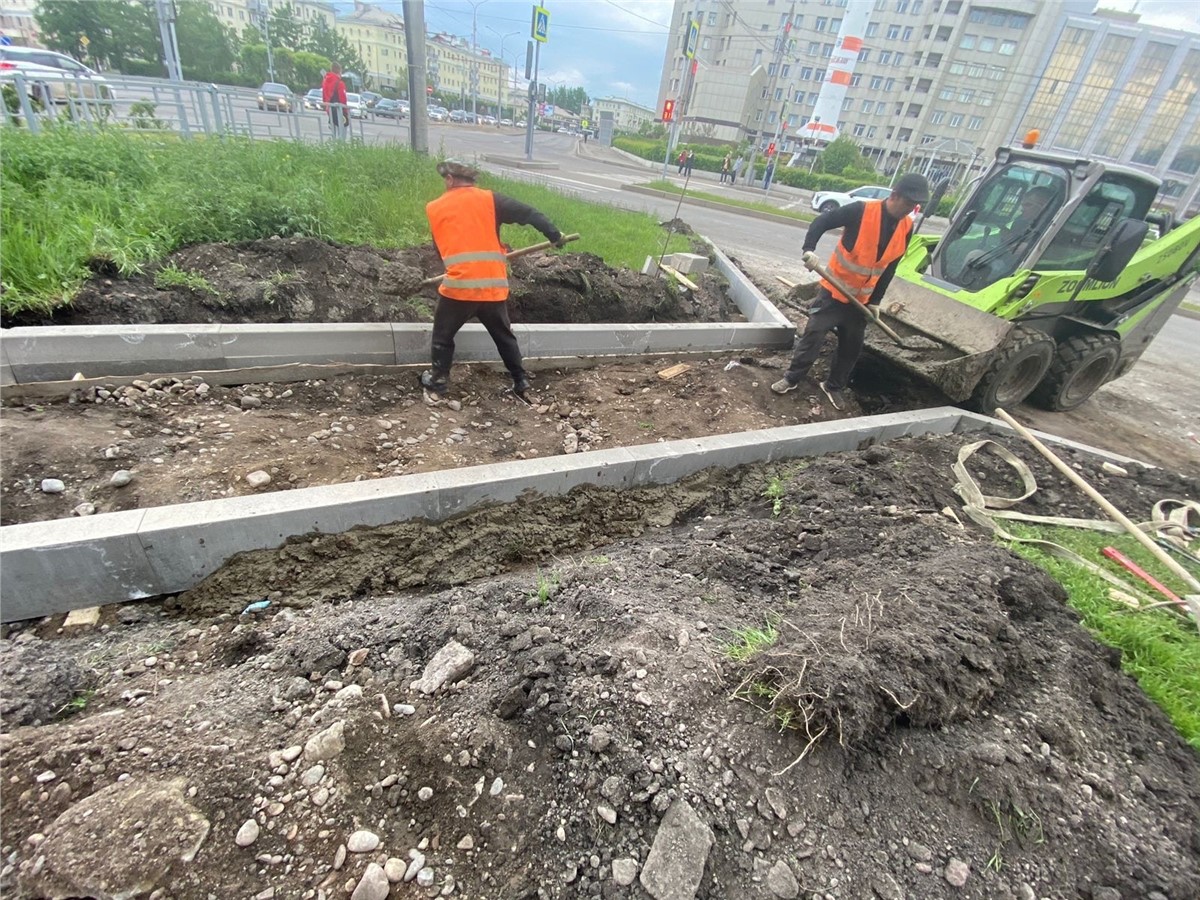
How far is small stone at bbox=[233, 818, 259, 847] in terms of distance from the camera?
1505 mm

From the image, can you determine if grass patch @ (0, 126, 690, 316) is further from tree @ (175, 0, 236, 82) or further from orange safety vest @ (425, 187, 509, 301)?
tree @ (175, 0, 236, 82)

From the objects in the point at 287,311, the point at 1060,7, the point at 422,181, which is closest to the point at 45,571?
the point at 287,311

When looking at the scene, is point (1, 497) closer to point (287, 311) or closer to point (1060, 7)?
point (287, 311)

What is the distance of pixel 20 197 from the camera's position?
4.38m

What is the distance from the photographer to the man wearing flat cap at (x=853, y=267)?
448 centimetres

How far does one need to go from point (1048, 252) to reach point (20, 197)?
8.68 metres

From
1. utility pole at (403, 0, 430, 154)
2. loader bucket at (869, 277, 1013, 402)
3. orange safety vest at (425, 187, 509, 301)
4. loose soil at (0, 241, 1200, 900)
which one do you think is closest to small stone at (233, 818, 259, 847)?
loose soil at (0, 241, 1200, 900)

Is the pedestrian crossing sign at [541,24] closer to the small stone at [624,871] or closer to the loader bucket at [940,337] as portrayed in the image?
the loader bucket at [940,337]

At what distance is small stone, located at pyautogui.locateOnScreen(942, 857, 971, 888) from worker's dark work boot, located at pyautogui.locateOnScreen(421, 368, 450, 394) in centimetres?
388

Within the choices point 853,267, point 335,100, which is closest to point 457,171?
point 853,267

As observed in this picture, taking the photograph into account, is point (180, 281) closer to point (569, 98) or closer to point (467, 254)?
point (467, 254)

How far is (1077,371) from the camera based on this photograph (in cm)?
559

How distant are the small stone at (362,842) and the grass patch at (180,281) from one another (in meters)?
4.19

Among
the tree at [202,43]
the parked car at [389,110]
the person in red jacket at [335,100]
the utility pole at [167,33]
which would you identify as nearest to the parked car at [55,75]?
the utility pole at [167,33]
